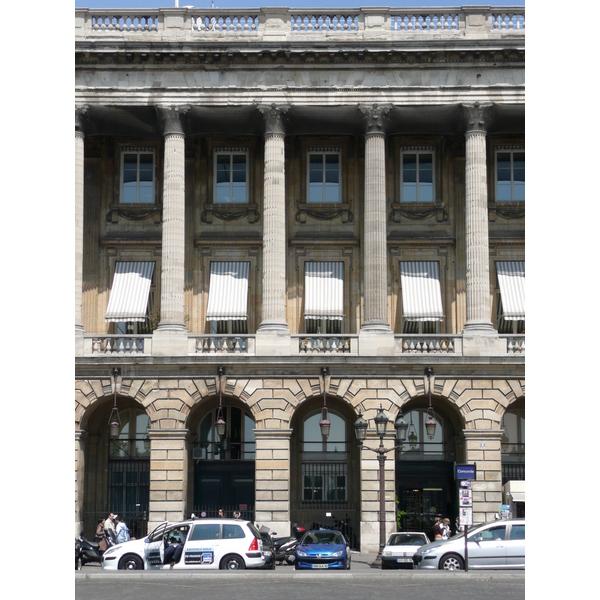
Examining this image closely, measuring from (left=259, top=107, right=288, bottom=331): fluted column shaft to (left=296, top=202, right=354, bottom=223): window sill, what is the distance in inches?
122

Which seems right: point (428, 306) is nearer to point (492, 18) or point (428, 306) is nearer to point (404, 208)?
point (404, 208)

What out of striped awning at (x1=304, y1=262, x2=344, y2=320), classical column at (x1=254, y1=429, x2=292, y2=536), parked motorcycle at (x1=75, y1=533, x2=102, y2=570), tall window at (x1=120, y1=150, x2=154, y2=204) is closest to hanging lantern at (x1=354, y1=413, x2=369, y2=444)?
classical column at (x1=254, y1=429, x2=292, y2=536)

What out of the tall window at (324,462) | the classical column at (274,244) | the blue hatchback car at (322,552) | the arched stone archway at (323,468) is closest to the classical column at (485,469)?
the arched stone archway at (323,468)

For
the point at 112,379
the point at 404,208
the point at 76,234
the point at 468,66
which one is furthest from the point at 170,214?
the point at 468,66

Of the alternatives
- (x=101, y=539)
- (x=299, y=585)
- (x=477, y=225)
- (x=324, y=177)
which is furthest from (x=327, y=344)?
(x=299, y=585)

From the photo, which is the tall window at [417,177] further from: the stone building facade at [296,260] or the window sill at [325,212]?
the window sill at [325,212]

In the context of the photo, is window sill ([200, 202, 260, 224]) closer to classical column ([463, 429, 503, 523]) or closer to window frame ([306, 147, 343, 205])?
window frame ([306, 147, 343, 205])

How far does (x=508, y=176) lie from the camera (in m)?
50.5

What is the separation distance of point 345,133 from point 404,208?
4.38 m

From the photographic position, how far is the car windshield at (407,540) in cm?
3666

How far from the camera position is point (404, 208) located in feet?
164

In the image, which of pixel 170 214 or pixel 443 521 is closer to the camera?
pixel 443 521

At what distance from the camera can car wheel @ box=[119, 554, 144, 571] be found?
34438 mm

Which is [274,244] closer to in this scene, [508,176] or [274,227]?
[274,227]
